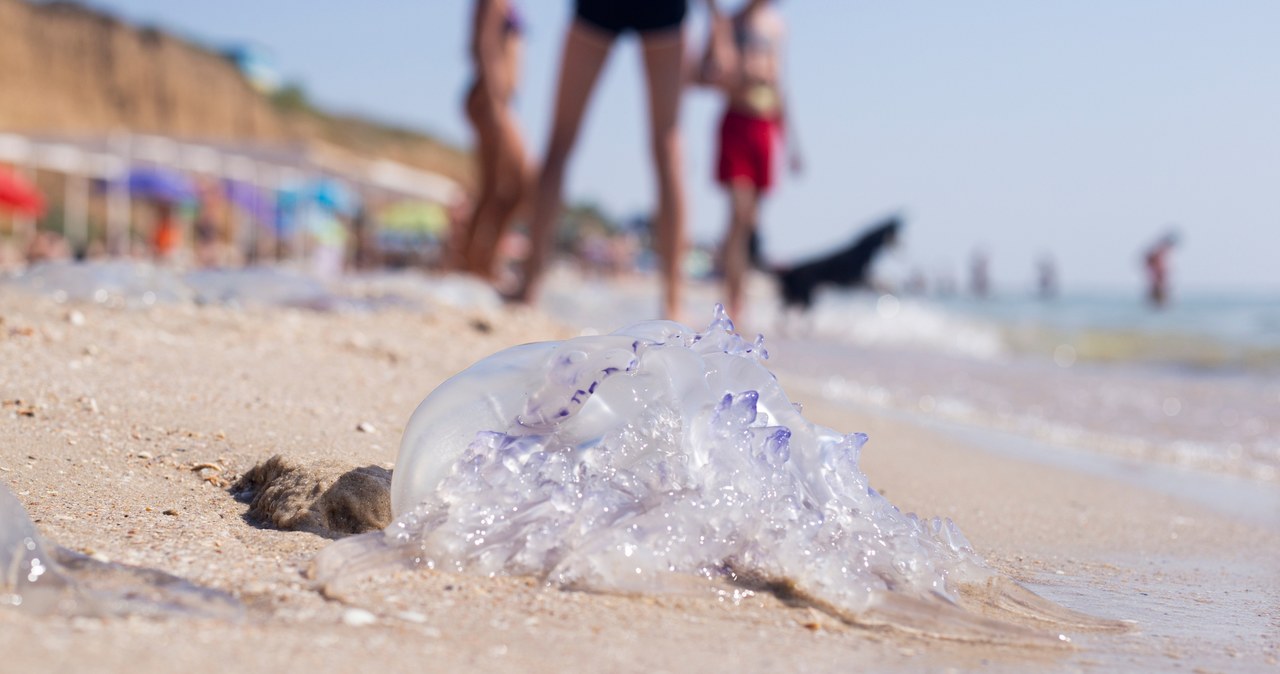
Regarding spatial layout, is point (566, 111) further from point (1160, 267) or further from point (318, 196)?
point (1160, 267)

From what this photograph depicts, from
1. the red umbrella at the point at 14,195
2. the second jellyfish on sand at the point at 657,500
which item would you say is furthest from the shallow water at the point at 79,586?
the red umbrella at the point at 14,195

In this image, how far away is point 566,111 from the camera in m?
4.48

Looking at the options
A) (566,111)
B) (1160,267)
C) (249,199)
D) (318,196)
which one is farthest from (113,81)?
(566,111)

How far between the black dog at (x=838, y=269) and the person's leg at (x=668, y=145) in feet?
17.6

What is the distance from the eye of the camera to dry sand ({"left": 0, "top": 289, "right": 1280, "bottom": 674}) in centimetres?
113

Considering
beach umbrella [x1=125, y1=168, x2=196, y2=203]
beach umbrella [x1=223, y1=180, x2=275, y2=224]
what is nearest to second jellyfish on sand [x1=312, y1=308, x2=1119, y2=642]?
beach umbrella [x1=125, y1=168, x2=196, y2=203]

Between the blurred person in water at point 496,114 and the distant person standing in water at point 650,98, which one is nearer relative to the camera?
the distant person standing in water at point 650,98

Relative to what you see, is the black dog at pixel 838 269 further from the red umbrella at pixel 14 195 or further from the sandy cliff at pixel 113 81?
the sandy cliff at pixel 113 81

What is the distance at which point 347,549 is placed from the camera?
4.47 ft

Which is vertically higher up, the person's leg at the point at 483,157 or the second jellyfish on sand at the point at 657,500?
the person's leg at the point at 483,157

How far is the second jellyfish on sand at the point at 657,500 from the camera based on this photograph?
1.36 metres

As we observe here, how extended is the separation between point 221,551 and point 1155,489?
2381 millimetres

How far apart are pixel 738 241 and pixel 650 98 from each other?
5.10 feet

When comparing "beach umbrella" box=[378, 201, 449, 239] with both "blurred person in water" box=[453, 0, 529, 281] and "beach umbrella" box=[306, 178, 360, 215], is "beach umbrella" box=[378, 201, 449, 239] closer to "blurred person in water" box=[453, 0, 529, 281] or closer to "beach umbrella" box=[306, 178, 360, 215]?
"beach umbrella" box=[306, 178, 360, 215]
